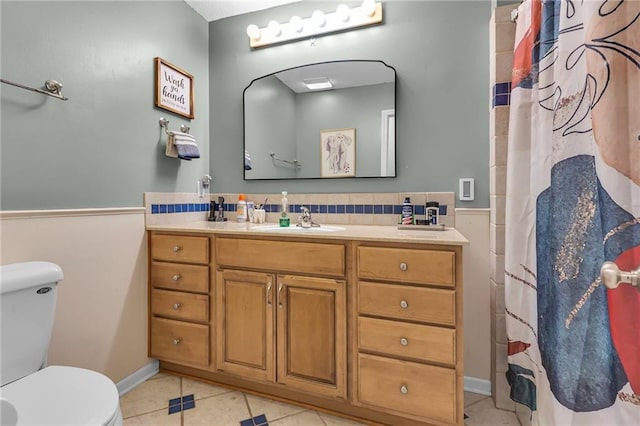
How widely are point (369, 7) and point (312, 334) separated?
191 centimetres

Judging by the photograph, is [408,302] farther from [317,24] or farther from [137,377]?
[317,24]

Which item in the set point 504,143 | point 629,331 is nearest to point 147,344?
point 629,331

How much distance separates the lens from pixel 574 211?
2.82 ft

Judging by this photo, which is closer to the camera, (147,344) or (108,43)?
(108,43)

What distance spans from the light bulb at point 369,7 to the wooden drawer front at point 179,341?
6.83ft

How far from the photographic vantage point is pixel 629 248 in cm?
66

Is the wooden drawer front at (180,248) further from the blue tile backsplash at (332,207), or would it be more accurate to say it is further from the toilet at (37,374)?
the toilet at (37,374)

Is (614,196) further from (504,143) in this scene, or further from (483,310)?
(483,310)

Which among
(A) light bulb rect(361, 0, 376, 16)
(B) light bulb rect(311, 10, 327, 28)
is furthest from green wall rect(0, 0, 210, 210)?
(A) light bulb rect(361, 0, 376, 16)

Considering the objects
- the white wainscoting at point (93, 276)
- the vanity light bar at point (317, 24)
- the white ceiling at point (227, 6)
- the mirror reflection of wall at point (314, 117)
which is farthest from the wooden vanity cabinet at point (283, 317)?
the white ceiling at point (227, 6)

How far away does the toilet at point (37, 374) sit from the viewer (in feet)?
2.82

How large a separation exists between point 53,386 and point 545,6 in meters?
2.18

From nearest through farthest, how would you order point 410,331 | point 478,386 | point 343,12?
point 410,331 → point 478,386 → point 343,12

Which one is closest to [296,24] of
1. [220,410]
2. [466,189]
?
[466,189]
